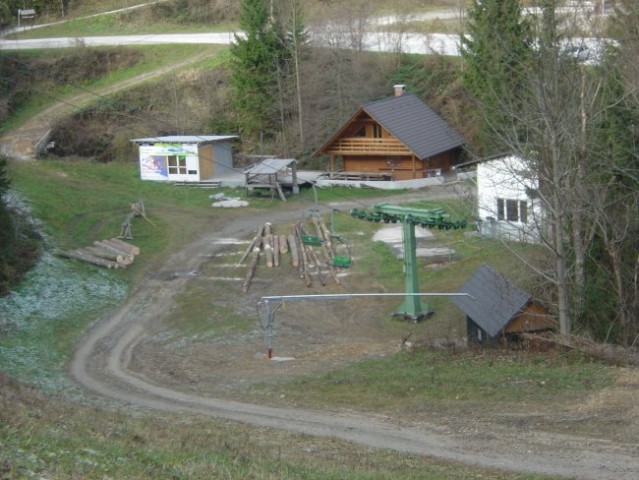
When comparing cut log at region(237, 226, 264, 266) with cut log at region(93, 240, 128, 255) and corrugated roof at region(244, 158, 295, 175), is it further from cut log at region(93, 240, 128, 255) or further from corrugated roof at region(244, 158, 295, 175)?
corrugated roof at region(244, 158, 295, 175)

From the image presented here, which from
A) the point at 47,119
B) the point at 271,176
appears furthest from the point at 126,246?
the point at 47,119

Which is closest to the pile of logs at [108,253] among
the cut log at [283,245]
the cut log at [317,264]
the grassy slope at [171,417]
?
the grassy slope at [171,417]

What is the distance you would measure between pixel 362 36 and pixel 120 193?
18827 mm

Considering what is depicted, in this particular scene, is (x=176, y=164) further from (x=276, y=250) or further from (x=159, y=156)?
(x=276, y=250)

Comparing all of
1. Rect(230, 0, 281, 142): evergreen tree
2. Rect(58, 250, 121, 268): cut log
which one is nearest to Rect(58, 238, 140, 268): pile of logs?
Rect(58, 250, 121, 268): cut log

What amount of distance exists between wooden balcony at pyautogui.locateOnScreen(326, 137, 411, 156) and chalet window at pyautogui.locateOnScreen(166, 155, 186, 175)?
6.90 meters

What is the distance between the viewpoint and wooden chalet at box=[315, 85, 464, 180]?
44094 millimetres

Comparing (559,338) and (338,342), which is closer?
(559,338)

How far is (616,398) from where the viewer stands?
17938 millimetres

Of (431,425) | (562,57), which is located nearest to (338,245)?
(562,57)

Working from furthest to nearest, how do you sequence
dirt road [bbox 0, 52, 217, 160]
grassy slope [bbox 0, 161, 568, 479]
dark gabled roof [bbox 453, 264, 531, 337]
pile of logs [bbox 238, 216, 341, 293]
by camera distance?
dirt road [bbox 0, 52, 217, 160]
pile of logs [bbox 238, 216, 341, 293]
dark gabled roof [bbox 453, 264, 531, 337]
grassy slope [bbox 0, 161, 568, 479]

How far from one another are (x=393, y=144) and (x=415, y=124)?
1899mm

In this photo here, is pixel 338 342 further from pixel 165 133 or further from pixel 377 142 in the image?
pixel 165 133

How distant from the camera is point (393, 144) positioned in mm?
44312
